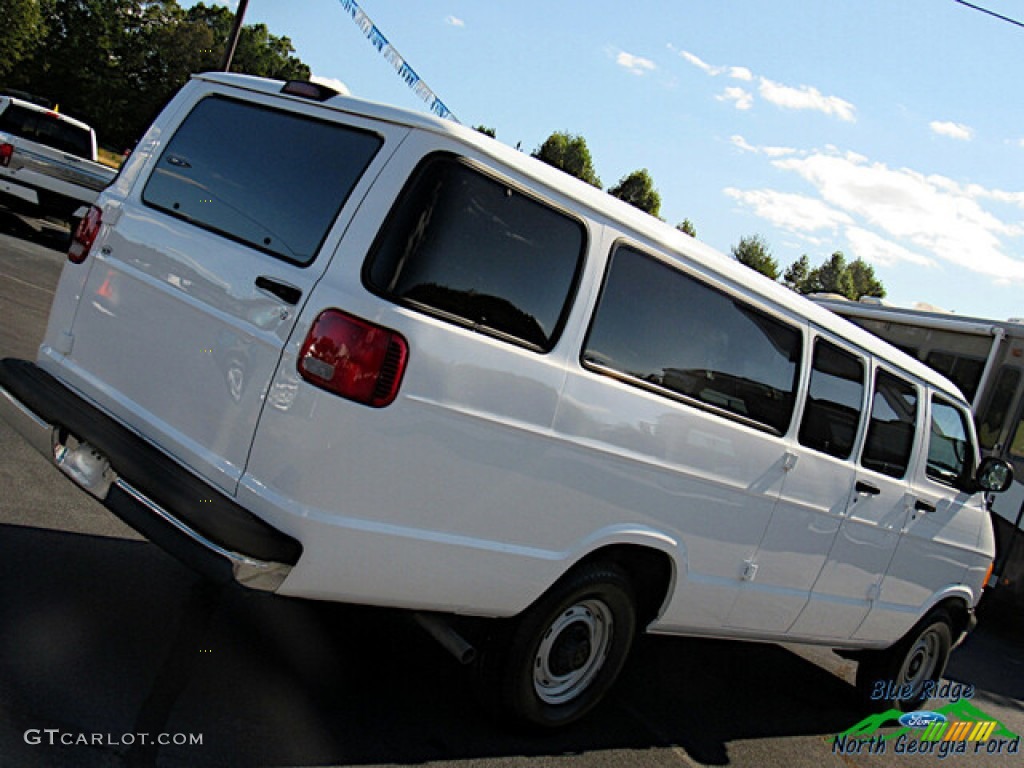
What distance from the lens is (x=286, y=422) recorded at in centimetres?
301

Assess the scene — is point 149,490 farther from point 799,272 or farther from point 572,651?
point 799,272

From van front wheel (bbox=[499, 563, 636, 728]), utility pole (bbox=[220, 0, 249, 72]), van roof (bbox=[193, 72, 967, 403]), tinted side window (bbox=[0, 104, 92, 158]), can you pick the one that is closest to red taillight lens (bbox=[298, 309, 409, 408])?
van roof (bbox=[193, 72, 967, 403])

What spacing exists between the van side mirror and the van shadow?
6.08 ft

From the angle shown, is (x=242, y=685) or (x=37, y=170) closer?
(x=242, y=685)

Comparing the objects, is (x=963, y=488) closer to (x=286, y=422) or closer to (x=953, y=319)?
(x=286, y=422)

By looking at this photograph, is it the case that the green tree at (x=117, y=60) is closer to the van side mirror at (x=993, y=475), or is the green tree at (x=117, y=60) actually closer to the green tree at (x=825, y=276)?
the green tree at (x=825, y=276)

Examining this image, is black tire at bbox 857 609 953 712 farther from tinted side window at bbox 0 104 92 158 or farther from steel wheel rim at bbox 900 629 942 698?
tinted side window at bbox 0 104 92 158

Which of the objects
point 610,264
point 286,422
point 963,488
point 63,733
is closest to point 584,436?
point 610,264

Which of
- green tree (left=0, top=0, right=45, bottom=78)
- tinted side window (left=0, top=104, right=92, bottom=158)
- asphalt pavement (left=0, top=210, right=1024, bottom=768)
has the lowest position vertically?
asphalt pavement (left=0, top=210, right=1024, bottom=768)

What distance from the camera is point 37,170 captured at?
13.8 metres

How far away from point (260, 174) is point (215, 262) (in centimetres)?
42

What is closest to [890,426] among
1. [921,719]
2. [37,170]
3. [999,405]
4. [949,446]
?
[949,446]

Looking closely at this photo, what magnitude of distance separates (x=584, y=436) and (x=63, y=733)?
6.71 feet

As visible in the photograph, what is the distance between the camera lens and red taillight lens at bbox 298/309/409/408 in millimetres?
2969
